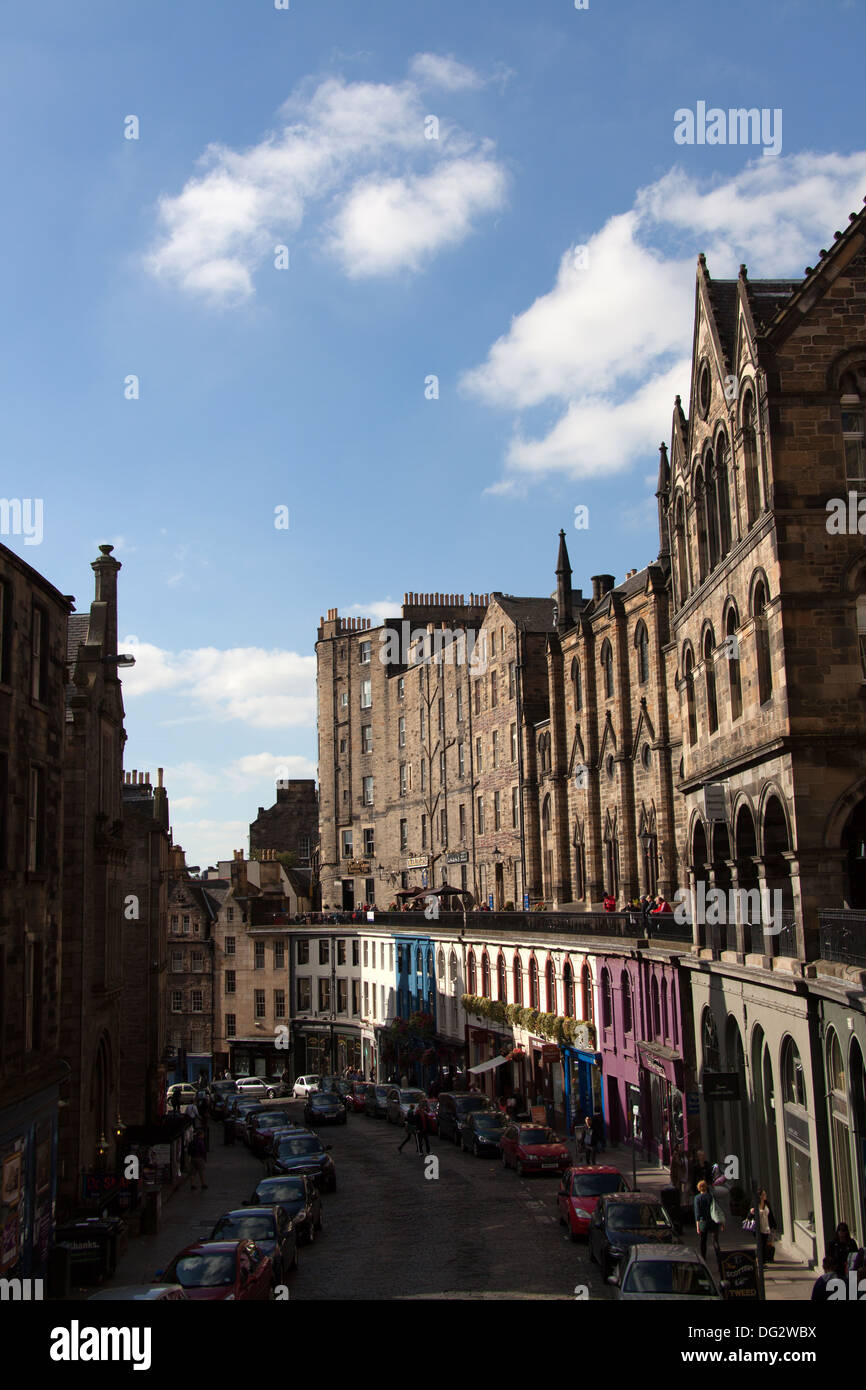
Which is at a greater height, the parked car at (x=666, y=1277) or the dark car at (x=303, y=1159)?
the parked car at (x=666, y=1277)

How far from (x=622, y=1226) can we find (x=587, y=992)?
2015cm

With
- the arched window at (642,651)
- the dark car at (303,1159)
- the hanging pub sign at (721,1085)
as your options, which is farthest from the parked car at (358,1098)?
the hanging pub sign at (721,1085)

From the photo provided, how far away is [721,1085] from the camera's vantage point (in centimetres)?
2230

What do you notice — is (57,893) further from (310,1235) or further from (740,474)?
(740,474)

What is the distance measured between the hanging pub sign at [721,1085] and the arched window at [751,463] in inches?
411

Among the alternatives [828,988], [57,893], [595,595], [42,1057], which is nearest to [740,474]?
[828,988]

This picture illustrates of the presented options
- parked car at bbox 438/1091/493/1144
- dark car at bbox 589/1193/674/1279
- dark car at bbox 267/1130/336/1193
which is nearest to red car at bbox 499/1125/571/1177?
dark car at bbox 267/1130/336/1193

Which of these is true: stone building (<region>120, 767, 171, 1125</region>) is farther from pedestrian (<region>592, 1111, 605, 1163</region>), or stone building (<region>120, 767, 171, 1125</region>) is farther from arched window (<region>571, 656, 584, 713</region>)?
arched window (<region>571, 656, 584, 713</region>)

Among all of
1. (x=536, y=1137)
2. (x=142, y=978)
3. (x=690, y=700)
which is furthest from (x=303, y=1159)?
(x=690, y=700)

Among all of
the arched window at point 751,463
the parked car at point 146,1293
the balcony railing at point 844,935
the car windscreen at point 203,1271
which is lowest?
the car windscreen at point 203,1271

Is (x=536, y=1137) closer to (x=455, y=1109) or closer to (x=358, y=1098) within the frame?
(x=455, y=1109)

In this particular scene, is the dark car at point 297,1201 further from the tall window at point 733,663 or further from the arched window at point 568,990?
the arched window at point 568,990

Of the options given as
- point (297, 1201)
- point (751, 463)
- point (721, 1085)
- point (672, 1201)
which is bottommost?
point (672, 1201)

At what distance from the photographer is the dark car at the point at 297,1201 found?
25.1 metres
